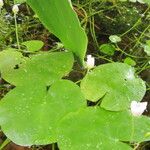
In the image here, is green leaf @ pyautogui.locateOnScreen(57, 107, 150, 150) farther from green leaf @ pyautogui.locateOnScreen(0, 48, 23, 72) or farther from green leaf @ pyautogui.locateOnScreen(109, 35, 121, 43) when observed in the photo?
green leaf @ pyautogui.locateOnScreen(109, 35, 121, 43)

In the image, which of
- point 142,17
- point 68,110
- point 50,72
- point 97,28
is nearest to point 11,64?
point 50,72

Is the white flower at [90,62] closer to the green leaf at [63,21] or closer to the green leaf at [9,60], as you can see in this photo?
the green leaf at [63,21]

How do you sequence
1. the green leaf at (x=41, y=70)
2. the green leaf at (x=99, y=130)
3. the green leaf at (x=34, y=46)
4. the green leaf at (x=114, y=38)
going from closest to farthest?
the green leaf at (x=99, y=130) < the green leaf at (x=41, y=70) < the green leaf at (x=34, y=46) < the green leaf at (x=114, y=38)

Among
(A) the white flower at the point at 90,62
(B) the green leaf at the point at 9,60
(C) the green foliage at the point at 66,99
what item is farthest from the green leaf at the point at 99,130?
(B) the green leaf at the point at 9,60

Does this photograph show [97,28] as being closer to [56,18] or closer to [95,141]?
[56,18]

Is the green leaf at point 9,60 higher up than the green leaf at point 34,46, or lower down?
higher up

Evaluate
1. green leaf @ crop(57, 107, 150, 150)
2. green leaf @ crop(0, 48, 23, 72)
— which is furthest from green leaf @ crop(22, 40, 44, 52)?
green leaf @ crop(57, 107, 150, 150)
